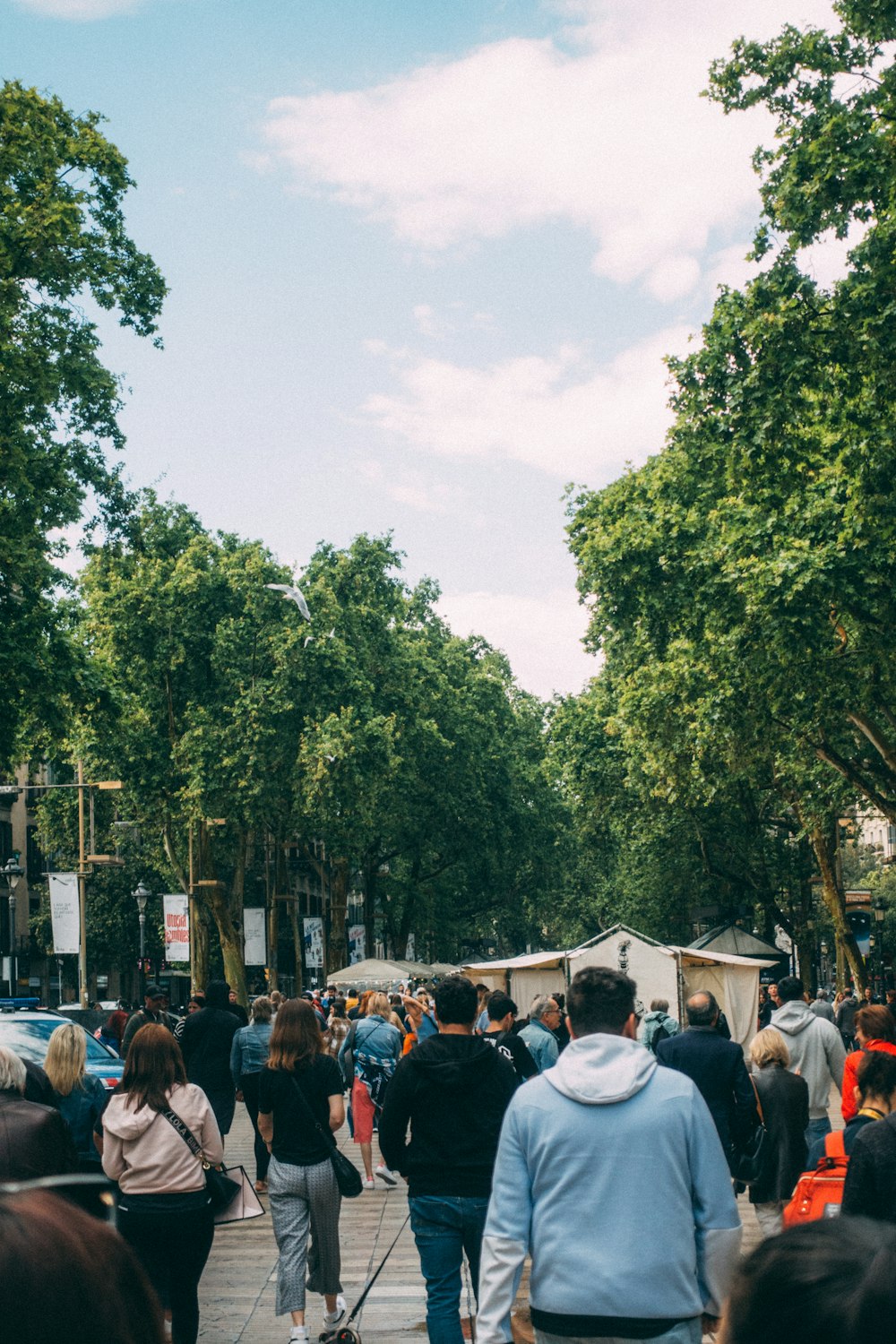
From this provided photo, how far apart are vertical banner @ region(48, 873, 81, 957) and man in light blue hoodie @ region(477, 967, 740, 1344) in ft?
101

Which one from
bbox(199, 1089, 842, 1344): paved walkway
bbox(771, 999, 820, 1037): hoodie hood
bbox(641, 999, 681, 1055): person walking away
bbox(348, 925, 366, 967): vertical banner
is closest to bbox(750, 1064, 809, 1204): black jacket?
bbox(199, 1089, 842, 1344): paved walkway

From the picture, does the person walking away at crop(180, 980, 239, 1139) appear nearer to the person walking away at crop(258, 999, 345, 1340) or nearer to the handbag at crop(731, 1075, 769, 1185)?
the person walking away at crop(258, 999, 345, 1340)

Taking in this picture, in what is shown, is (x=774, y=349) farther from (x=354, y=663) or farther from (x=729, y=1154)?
(x=354, y=663)

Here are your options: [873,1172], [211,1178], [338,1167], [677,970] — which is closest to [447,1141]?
[211,1178]

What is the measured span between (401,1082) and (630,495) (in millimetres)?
30360

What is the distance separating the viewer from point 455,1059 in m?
6.76

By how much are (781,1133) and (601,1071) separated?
18.3ft

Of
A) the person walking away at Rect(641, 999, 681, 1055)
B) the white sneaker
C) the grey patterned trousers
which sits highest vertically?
the person walking away at Rect(641, 999, 681, 1055)

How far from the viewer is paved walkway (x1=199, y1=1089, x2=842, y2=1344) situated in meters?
9.05

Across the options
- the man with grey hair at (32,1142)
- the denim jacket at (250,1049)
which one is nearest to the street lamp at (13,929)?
the denim jacket at (250,1049)

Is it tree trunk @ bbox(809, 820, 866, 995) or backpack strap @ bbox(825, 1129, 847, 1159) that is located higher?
tree trunk @ bbox(809, 820, 866, 995)

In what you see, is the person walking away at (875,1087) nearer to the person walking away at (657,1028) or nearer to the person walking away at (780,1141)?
the person walking away at (780,1141)

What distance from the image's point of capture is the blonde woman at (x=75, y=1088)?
855cm

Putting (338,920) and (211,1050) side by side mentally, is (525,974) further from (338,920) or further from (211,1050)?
(338,920)
